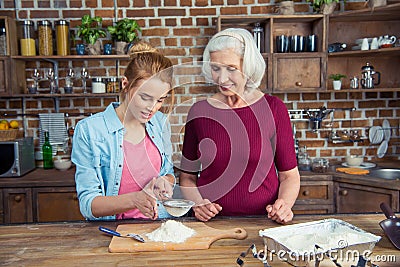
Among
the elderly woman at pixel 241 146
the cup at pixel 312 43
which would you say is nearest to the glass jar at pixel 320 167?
the cup at pixel 312 43

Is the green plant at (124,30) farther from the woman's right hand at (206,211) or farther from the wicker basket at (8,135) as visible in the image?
the woman's right hand at (206,211)

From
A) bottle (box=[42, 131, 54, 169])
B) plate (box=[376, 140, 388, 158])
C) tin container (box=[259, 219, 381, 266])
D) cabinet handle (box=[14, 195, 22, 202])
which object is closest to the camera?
tin container (box=[259, 219, 381, 266])

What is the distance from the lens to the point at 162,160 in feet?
5.08

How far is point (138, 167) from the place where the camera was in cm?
147

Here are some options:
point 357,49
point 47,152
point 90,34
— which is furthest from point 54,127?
point 357,49

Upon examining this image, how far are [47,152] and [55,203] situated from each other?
1.55 feet

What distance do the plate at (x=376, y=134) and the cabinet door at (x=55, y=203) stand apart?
2.17 meters

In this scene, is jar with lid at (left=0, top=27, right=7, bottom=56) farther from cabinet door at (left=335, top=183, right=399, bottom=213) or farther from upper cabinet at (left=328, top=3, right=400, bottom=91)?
cabinet door at (left=335, top=183, right=399, bottom=213)

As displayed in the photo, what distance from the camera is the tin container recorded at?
0.95 metres

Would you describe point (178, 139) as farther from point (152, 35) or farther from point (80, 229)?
point (152, 35)

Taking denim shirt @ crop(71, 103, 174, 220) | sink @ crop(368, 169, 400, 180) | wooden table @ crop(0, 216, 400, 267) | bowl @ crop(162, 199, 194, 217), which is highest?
denim shirt @ crop(71, 103, 174, 220)

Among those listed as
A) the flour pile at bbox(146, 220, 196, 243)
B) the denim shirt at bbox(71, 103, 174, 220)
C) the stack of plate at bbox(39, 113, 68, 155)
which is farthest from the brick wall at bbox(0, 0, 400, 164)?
the flour pile at bbox(146, 220, 196, 243)

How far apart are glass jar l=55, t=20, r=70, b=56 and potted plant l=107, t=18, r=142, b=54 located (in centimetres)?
30

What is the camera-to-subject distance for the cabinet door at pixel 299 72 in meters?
2.71
